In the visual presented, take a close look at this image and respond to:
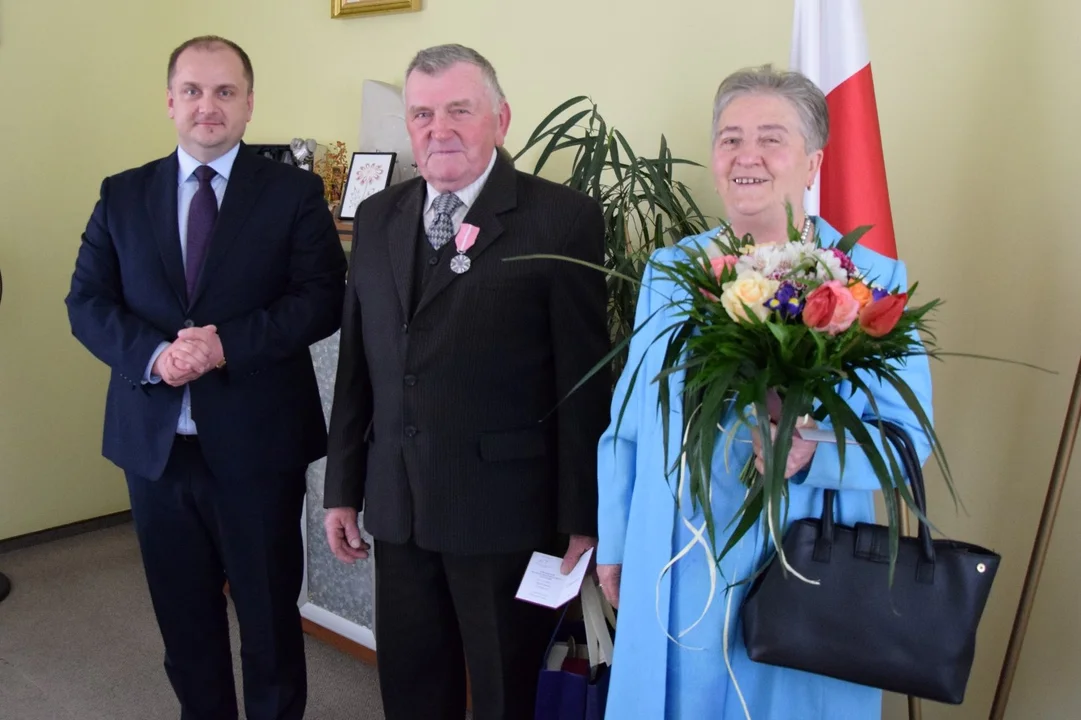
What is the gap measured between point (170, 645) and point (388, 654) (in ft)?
2.37

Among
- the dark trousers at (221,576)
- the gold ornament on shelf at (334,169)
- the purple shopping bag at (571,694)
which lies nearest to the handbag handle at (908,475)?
the purple shopping bag at (571,694)

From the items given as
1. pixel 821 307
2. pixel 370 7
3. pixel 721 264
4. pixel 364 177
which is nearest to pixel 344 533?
pixel 721 264

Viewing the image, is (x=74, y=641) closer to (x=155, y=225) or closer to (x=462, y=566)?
(x=155, y=225)

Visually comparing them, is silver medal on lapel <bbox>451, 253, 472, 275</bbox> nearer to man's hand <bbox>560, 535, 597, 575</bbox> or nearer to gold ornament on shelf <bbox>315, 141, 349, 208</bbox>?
man's hand <bbox>560, 535, 597, 575</bbox>

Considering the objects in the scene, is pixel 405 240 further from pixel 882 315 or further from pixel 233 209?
pixel 882 315

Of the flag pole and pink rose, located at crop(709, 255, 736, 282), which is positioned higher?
pink rose, located at crop(709, 255, 736, 282)

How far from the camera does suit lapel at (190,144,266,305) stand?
6.36ft

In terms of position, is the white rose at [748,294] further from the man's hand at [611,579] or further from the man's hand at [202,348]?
the man's hand at [202,348]

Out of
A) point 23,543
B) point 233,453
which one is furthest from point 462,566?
point 23,543

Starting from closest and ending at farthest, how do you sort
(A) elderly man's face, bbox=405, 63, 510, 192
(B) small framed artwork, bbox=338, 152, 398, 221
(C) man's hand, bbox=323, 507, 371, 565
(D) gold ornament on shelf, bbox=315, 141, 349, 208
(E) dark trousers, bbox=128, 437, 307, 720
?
(A) elderly man's face, bbox=405, 63, 510, 192 → (C) man's hand, bbox=323, 507, 371, 565 → (E) dark trousers, bbox=128, 437, 307, 720 → (B) small framed artwork, bbox=338, 152, 398, 221 → (D) gold ornament on shelf, bbox=315, 141, 349, 208

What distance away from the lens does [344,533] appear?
1.85 m

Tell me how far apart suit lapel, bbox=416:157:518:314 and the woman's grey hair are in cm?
43

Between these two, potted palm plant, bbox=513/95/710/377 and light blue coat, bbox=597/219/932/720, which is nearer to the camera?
light blue coat, bbox=597/219/932/720

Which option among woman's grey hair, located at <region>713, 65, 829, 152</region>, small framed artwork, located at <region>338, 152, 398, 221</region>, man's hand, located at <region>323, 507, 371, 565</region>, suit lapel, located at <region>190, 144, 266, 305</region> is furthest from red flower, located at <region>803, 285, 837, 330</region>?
small framed artwork, located at <region>338, 152, 398, 221</region>
